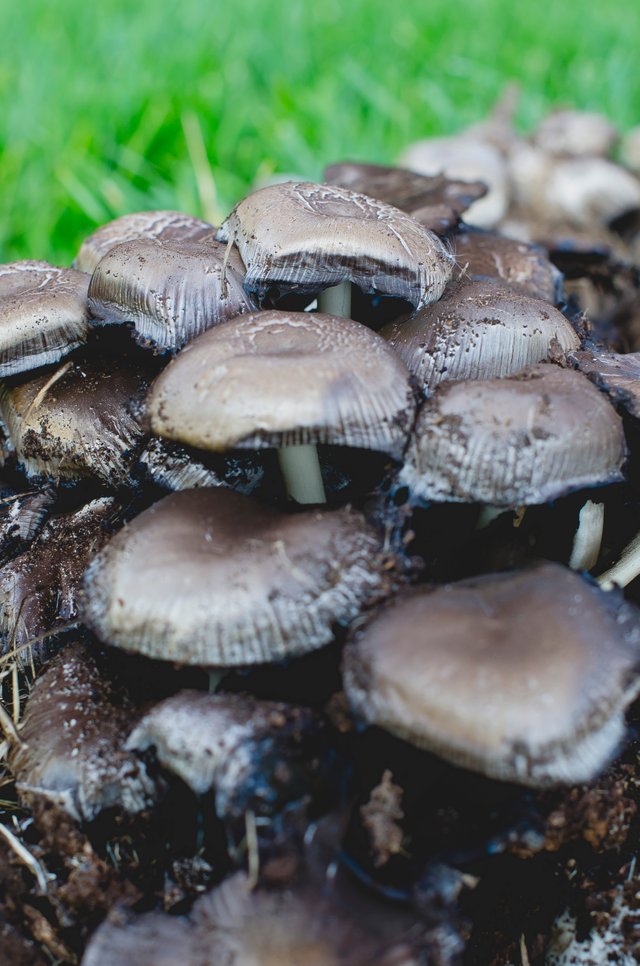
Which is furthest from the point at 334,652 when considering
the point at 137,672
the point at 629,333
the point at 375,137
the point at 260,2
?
the point at 260,2

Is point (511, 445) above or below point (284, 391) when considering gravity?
below

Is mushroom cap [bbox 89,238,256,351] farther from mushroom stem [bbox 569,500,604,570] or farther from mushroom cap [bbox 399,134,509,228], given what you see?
mushroom cap [bbox 399,134,509,228]

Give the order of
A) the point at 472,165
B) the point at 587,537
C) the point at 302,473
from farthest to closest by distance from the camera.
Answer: the point at 472,165 → the point at 587,537 → the point at 302,473

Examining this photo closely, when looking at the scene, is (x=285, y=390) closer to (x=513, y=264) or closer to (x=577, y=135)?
(x=513, y=264)

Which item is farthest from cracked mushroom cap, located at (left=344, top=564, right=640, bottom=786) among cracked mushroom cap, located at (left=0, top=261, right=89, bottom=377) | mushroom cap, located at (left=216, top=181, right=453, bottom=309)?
cracked mushroom cap, located at (left=0, top=261, right=89, bottom=377)

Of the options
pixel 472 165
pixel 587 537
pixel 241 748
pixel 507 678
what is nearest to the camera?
pixel 507 678

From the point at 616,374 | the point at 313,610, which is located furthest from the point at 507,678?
the point at 616,374

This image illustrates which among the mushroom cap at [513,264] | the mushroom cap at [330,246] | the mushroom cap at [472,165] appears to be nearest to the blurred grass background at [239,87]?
the mushroom cap at [472,165]
